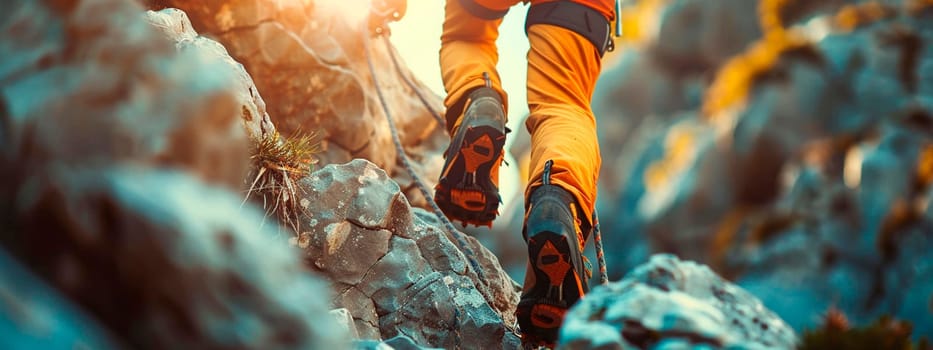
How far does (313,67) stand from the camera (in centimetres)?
587

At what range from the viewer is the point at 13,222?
1658 millimetres

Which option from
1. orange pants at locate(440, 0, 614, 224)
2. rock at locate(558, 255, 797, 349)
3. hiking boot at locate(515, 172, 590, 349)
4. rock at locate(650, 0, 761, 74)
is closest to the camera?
rock at locate(558, 255, 797, 349)

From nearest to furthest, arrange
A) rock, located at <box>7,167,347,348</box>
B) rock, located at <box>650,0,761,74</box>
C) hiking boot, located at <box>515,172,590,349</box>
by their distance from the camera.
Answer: rock, located at <box>7,167,347,348</box>, hiking boot, located at <box>515,172,590,349</box>, rock, located at <box>650,0,761,74</box>

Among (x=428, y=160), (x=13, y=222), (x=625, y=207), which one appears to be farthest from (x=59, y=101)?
(x=625, y=207)

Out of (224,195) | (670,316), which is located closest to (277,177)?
(224,195)

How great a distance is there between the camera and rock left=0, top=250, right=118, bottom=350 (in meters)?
1.39

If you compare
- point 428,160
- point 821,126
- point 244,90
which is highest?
point 821,126

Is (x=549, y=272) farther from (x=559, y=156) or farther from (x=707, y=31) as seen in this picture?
(x=707, y=31)

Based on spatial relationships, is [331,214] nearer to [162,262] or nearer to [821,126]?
[162,262]

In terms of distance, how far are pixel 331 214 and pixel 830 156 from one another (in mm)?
21623

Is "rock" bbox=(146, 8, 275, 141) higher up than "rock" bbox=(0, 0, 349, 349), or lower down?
higher up

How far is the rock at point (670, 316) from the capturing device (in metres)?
2.06

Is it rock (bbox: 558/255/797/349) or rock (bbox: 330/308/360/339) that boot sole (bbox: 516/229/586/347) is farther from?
rock (bbox: 558/255/797/349)

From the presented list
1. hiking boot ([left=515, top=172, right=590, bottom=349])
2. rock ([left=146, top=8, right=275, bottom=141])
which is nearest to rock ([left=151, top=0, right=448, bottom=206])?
rock ([left=146, top=8, right=275, bottom=141])
